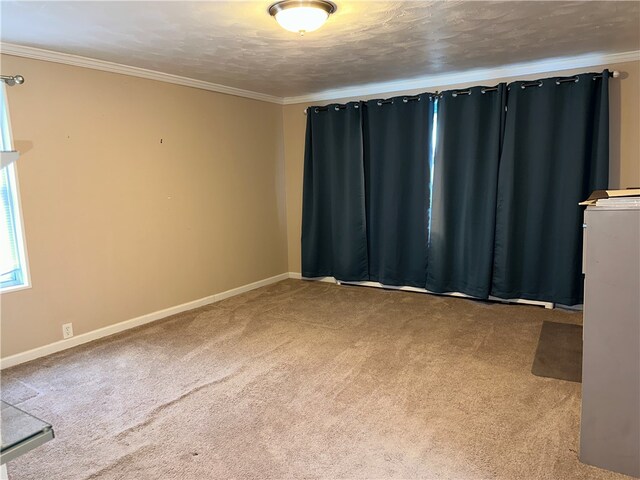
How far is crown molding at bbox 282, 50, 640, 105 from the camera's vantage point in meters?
3.67

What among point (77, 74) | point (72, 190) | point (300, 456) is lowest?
point (300, 456)

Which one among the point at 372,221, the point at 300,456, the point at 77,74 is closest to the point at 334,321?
the point at 372,221

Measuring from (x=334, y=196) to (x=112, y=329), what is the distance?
271cm

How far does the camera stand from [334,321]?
393cm

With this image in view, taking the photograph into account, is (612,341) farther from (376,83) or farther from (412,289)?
(376,83)

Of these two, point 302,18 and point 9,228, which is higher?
point 302,18

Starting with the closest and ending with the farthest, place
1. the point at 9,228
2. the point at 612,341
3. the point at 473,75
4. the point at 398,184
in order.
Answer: the point at 612,341 → the point at 9,228 → the point at 473,75 → the point at 398,184

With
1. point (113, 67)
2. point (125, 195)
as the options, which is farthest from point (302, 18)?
point (125, 195)

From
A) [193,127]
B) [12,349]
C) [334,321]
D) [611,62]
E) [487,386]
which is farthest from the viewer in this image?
[193,127]

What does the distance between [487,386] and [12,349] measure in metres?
3.26

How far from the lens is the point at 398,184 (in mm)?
4691

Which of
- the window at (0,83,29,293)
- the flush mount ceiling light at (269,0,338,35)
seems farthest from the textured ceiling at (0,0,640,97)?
the window at (0,83,29,293)

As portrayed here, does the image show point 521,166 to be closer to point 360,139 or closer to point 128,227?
point 360,139

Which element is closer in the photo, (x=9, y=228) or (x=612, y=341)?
(x=612, y=341)
